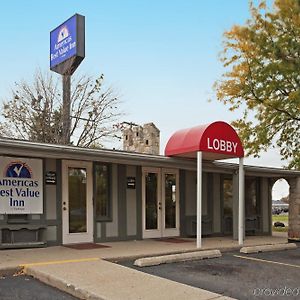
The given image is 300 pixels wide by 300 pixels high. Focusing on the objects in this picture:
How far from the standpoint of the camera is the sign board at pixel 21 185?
390 inches

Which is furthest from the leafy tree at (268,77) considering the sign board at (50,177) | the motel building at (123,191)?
the sign board at (50,177)

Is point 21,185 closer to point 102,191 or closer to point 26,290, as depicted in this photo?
point 102,191

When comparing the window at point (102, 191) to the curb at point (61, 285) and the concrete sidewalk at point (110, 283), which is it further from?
the curb at point (61, 285)

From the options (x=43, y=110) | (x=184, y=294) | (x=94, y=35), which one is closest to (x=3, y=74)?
(x=43, y=110)

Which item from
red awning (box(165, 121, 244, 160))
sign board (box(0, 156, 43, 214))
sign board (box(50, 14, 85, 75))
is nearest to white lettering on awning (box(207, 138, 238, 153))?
red awning (box(165, 121, 244, 160))

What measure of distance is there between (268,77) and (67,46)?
8666mm

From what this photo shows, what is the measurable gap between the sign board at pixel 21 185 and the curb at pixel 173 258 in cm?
335

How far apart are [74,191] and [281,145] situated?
13875mm

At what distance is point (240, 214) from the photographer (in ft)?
39.0

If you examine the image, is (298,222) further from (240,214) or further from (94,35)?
(94,35)

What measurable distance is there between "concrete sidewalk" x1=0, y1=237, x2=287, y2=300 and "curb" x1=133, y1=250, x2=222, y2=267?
0.58 meters

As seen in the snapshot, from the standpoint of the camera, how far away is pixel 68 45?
1755cm

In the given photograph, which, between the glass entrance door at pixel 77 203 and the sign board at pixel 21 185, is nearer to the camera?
the sign board at pixel 21 185

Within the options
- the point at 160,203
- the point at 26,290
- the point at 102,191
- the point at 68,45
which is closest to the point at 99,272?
the point at 26,290
